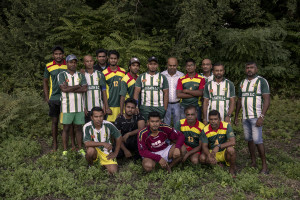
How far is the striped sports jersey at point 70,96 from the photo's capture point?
5832mm

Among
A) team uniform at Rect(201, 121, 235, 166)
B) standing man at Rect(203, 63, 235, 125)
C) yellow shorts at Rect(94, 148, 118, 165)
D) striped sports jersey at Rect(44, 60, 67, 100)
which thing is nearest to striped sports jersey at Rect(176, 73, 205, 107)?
standing man at Rect(203, 63, 235, 125)

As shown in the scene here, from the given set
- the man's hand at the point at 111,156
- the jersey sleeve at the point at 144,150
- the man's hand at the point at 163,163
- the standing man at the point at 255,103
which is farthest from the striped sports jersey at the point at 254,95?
the man's hand at the point at 111,156

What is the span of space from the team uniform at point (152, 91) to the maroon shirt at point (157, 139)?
23.5 inches

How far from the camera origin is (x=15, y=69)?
33.9ft

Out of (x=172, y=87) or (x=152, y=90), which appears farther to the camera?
(x=172, y=87)

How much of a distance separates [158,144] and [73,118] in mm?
1874

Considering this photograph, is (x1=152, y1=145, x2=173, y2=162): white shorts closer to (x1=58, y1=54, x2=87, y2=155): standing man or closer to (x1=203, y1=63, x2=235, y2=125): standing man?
(x1=203, y1=63, x2=235, y2=125): standing man

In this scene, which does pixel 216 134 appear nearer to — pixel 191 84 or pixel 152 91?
pixel 191 84

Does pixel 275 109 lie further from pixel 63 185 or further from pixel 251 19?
pixel 63 185

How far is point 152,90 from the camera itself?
595 cm

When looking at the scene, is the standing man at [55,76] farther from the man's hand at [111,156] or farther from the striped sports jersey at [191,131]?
the striped sports jersey at [191,131]

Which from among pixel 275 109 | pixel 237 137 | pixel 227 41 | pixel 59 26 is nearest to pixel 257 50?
pixel 227 41

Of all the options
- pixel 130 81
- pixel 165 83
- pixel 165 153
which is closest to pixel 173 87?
pixel 165 83

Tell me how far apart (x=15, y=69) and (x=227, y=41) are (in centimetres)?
758
